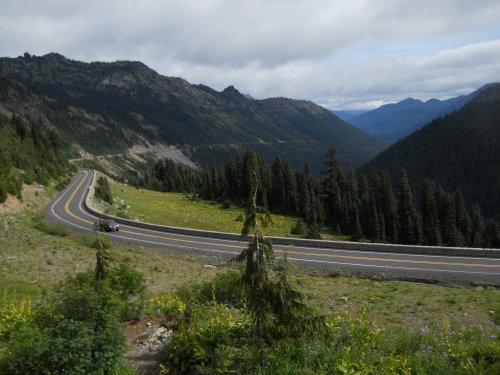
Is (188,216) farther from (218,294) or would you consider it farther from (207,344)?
(207,344)

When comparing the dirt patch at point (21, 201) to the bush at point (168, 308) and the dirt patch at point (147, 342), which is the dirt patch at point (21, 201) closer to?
the bush at point (168, 308)

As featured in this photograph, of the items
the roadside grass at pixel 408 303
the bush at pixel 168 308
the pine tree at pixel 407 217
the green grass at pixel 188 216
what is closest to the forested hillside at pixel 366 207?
the pine tree at pixel 407 217

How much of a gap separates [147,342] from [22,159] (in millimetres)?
59724

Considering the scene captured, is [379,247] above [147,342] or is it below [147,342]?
above

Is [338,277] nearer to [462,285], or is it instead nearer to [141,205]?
[462,285]

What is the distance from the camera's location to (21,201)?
140ft

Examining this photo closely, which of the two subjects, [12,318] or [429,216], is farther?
[429,216]

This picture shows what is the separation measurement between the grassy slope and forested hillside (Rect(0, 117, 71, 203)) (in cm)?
1665

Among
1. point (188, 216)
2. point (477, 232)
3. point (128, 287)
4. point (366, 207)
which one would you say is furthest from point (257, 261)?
point (477, 232)

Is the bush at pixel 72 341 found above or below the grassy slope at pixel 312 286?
above

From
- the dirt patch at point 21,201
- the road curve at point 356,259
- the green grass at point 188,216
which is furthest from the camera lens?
the green grass at point 188,216

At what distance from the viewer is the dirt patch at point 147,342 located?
923 cm

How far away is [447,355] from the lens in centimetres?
851

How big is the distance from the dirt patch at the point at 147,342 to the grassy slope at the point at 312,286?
13.9ft
